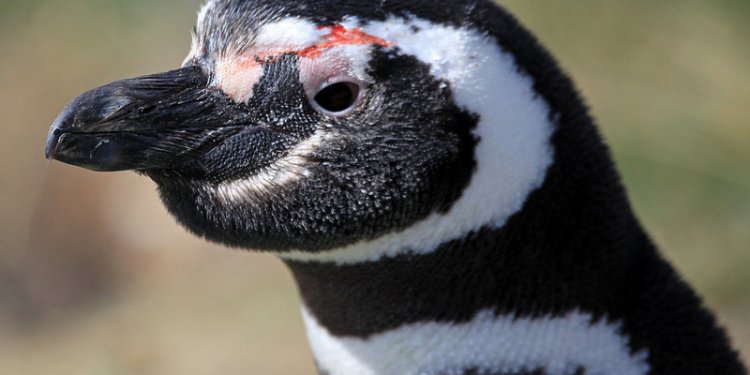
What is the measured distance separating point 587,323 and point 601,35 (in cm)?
293

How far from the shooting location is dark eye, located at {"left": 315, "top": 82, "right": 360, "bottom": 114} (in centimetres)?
146

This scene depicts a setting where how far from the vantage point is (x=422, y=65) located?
4.77 ft

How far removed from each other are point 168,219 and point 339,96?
13.4 feet

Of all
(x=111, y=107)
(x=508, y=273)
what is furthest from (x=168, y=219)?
(x=508, y=273)

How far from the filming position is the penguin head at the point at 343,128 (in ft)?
4.76

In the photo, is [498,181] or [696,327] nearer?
[498,181]

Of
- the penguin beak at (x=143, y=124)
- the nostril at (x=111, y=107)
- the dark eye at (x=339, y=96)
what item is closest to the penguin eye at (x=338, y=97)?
the dark eye at (x=339, y=96)

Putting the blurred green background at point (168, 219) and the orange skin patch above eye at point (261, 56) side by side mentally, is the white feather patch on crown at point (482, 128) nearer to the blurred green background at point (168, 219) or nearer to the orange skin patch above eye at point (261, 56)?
the orange skin patch above eye at point (261, 56)

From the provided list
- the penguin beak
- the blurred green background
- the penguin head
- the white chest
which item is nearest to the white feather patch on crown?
the penguin head

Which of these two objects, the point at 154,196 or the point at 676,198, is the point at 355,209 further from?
the point at 154,196

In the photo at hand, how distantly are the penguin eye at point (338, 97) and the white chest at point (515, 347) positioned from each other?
0.36m

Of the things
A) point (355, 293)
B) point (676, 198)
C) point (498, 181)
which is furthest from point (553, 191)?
point (676, 198)

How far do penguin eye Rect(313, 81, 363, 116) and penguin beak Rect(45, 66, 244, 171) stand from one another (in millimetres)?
141

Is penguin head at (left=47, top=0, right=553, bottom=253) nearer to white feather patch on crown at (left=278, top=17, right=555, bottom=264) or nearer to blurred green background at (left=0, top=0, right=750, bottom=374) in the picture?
white feather patch on crown at (left=278, top=17, right=555, bottom=264)
